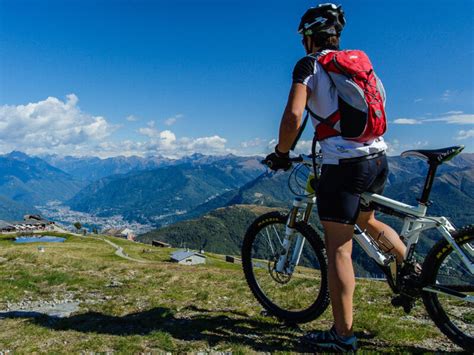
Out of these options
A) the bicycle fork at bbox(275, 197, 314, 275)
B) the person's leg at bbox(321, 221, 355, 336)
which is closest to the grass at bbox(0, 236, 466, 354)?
the person's leg at bbox(321, 221, 355, 336)

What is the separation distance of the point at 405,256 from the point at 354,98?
2590mm

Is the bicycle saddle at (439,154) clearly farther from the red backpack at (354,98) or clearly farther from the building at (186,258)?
the building at (186,258)

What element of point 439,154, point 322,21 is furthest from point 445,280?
point 322,21

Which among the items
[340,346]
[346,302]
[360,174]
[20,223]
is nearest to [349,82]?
[360,174]

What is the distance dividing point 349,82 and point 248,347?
4.19m

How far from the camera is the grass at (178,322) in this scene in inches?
223

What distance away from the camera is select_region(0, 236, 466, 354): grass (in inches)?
223

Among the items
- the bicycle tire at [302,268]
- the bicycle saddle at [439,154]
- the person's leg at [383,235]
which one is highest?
the bicycle saddle at [439,154]

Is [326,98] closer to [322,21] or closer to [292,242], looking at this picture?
[322,21]

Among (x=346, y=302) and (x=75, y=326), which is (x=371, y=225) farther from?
(x=75, y=326)

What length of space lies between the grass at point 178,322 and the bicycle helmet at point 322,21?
4.79 meters

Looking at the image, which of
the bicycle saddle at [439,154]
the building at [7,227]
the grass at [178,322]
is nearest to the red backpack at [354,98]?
the bicycle saddle at [439,154]

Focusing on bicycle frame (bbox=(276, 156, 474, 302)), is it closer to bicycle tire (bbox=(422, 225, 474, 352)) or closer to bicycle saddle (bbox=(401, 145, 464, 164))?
bicycle tire (bbox=(422, 225, 474, 352))

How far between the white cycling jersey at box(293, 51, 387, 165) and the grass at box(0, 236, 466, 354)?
2.99m
